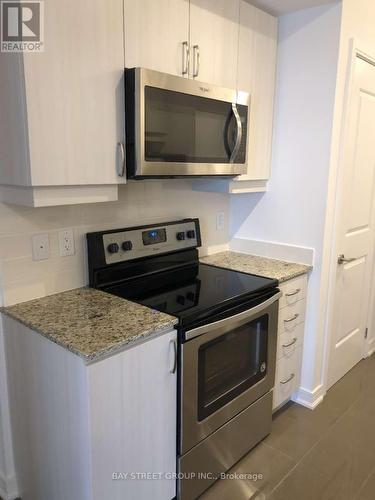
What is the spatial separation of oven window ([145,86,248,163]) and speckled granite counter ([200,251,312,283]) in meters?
0.62

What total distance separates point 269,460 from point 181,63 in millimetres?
1937

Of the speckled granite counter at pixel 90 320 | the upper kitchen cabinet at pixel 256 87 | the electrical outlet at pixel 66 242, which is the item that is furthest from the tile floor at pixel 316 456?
the upper kitchen cabinet at pixel 256 87

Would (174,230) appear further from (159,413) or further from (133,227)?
(159,413)

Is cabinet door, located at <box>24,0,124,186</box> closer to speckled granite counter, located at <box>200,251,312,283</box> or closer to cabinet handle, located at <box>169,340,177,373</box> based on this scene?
cabinet handle, located at <box>169,340,177,373</box>

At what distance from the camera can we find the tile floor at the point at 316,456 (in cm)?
184

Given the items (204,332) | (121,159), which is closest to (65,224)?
(121,159)

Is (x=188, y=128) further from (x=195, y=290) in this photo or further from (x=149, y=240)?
(x=195, y=290)

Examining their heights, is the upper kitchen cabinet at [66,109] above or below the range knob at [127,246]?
above

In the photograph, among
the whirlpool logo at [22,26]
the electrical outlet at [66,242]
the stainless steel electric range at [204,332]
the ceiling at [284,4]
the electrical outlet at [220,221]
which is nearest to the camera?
the whirlpool logo at [22,26]

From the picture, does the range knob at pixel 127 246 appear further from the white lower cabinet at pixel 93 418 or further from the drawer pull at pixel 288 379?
the drawer pull at pixel 288 379

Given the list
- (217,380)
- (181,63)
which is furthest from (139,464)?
(181,63)

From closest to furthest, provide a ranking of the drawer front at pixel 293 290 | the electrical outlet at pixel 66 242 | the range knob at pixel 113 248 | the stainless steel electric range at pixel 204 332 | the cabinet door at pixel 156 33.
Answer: the cabinet door at pixel 156 33, the stainless steel electric range at pixel 204 332, the electrical outlet at pixel 66 242, the range knob at pixel 113 248, the drawer front at pixel 293 290

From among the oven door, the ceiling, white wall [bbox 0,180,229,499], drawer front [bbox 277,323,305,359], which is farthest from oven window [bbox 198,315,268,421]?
the ceiling

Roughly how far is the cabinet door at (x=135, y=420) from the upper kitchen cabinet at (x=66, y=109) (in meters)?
0.63
